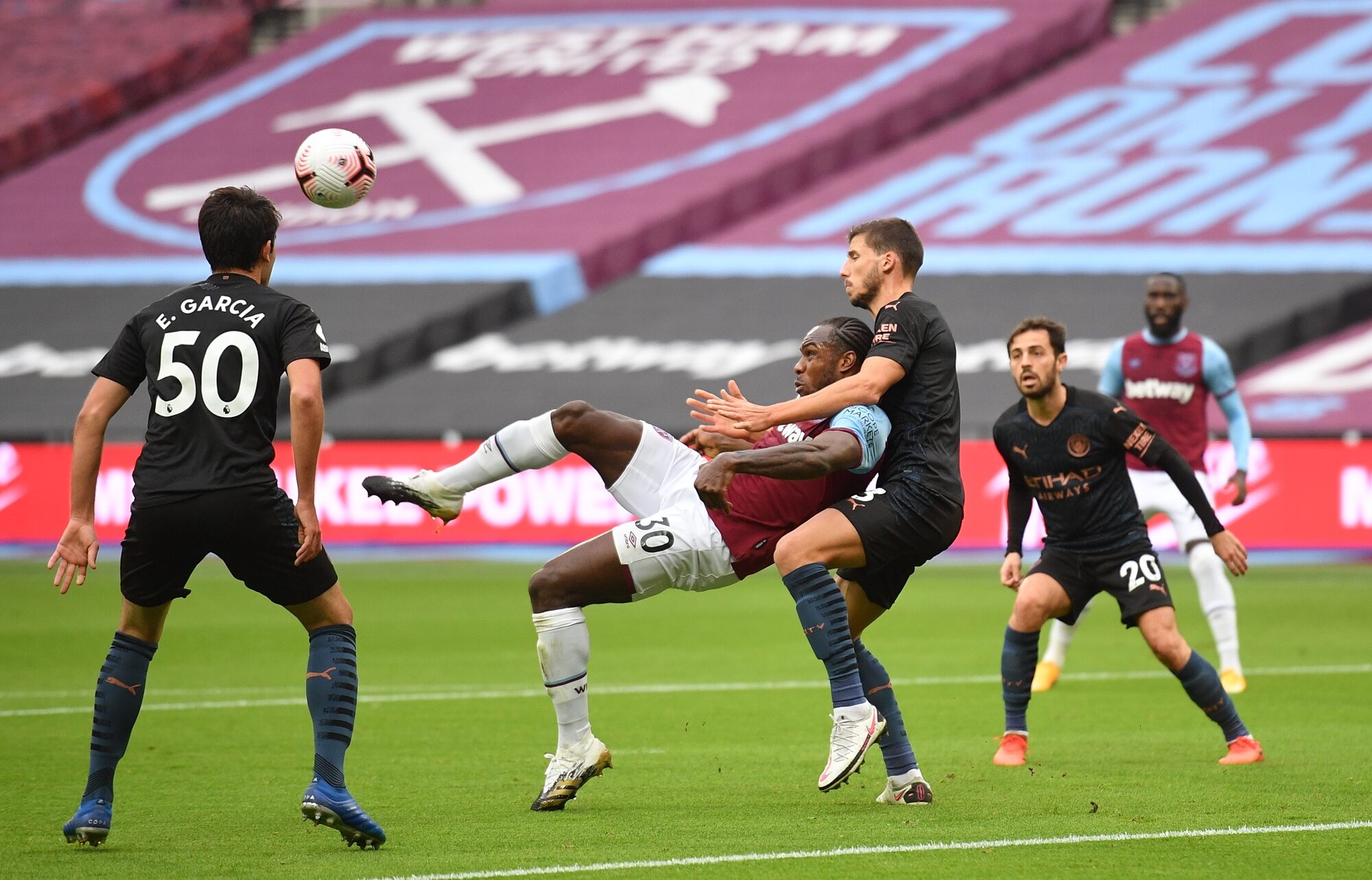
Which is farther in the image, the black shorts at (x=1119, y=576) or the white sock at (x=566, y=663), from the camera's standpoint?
the black shorts at (x=1119, y=576)

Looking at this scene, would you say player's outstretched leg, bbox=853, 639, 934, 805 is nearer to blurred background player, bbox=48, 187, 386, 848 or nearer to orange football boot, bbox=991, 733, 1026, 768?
orange football boot, bbox=991, 733, 1026, 768

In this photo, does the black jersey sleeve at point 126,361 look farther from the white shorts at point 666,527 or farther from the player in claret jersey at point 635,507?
the white shorts at point 666,527

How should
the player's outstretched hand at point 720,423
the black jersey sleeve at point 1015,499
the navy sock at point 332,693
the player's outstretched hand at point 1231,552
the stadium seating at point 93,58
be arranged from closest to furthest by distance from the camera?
the navy sock at point 332,693 → the player's outstretched hand at point 720,423 → the player's outstretched hand at point 1231,552 → the black jersey sleeve at point 1015,499 → the stadium seating at point 93,58

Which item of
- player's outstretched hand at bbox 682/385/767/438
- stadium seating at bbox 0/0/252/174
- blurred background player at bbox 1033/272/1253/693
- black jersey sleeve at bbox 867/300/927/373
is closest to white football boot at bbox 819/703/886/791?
player's outstretched hand at bbox 682/385/767/438

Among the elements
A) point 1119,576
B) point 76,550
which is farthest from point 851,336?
point 76,550

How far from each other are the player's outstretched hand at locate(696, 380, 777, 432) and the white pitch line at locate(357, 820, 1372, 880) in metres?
1.43

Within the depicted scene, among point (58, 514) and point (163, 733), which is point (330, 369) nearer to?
point (58, 514)

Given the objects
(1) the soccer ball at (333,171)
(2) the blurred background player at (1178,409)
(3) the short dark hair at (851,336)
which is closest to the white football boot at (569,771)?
(3) the short dark hair at (851,336)

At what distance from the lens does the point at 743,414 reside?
19.5 ft

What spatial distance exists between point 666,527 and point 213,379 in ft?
5.65

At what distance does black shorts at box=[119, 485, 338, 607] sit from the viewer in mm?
5355

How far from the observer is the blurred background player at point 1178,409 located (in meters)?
9.66

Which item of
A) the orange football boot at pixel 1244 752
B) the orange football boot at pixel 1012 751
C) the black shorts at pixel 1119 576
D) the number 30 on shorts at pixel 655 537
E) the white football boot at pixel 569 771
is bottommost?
the orange football boot at pixel 1244 752

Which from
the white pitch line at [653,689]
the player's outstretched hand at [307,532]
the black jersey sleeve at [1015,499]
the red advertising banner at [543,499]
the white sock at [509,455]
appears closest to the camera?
the player's outstretched hand at [307,532]
